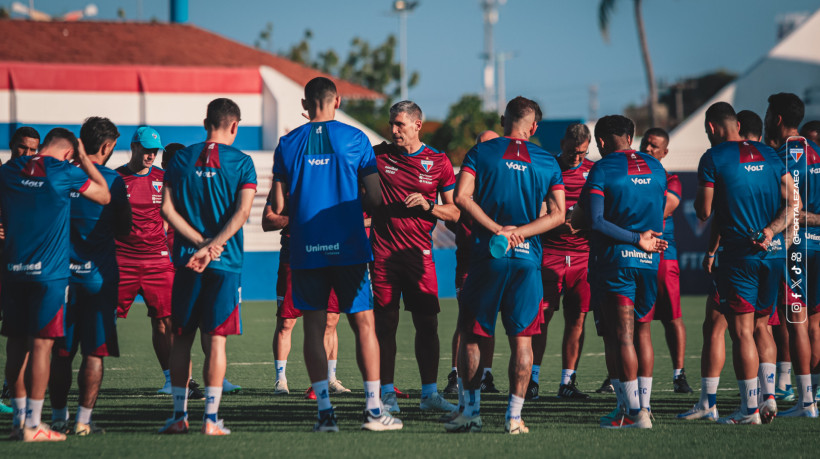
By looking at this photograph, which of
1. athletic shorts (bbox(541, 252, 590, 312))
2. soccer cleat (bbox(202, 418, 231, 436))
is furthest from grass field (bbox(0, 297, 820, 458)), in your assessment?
athletic shorts (bbox(541, 252, 590, 312))

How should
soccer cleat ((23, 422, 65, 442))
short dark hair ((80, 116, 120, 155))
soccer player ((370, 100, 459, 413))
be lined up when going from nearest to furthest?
soccer cleat ((23, 422, 65, 442))
short dark hair ((80, 116, 120, 155))
soccer player ((370, 100, 459, 413))

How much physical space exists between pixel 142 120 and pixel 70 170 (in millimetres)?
28947

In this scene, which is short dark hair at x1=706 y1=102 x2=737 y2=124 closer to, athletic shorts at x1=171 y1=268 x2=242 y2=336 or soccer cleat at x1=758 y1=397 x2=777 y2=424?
soccer cleat at x1=758 y1=397 x2=777 y2=424

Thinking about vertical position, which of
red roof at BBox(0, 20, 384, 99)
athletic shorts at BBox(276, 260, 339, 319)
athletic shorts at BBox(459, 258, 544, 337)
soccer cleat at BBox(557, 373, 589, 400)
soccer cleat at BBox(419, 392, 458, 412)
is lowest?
soccer cleat at BBox(557, 373, 589, 400)

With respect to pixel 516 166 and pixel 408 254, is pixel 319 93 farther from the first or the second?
pixel 408 254

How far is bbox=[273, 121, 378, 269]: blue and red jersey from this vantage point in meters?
6.50

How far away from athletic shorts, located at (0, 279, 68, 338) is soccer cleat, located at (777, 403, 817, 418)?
5.29 m

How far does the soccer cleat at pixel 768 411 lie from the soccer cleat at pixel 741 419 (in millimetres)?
58

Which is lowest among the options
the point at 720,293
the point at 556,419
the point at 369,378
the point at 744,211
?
the point at 556,419

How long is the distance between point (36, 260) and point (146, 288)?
2.21 m

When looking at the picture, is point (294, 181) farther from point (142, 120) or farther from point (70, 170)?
point (142, 120)

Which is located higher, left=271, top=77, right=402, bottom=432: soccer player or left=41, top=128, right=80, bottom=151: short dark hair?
left=41, top=128, right=80, bottom=151: short dark hair

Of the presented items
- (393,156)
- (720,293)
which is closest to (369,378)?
(393,156)

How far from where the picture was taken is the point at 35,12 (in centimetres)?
4900
